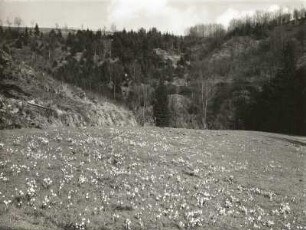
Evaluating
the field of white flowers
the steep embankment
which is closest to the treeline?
the steep embankment

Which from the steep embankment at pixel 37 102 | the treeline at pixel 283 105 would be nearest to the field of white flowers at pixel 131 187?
the steep embankment at pixel 37 102

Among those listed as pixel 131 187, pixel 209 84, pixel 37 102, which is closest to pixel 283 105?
pixel 209 84

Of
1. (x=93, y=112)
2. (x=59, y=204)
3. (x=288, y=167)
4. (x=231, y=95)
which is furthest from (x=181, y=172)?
(x=231, y=95)

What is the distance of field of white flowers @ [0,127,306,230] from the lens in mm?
14812

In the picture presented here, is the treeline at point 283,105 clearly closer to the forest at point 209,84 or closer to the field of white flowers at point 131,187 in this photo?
the forest at point 209,84

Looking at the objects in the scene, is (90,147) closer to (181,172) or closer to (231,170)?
(181,172)

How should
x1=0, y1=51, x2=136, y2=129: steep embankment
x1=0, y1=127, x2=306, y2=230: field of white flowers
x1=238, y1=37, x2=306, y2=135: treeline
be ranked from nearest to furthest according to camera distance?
x1=0, y1=127, x2=306, y2=230: field of white flowers < x1=0, y1=51, x2=136, y2=129: steep embankment < x1=238, y1=37, x2=306, y2=135: treeline

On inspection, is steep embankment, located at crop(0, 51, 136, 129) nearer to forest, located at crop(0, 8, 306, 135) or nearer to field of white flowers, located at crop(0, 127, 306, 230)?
field of white flowers, located at crop(0, 127, 306, 230)

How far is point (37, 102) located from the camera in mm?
37469

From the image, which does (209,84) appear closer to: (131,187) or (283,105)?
(283,105)

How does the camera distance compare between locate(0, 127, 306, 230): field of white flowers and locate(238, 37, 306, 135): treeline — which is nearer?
locate(0, 127, 306, 230): field of white flowers

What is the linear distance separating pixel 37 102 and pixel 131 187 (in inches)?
850

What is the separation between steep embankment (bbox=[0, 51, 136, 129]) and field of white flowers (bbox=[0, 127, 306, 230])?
6.15 m

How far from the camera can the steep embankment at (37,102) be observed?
32.4 m
